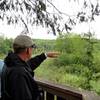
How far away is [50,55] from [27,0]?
12.2 ft

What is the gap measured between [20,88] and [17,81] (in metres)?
0.05

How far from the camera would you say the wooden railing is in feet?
9.85

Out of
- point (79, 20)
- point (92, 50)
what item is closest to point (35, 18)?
point (79, 20)

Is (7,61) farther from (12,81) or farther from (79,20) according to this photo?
(79,20)

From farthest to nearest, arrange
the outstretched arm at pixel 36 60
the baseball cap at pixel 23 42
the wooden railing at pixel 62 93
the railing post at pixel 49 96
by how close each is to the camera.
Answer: the railing post at pixel 49 96, the outstretched arm at pixel 36 60, the wooden railing at pixel 62 93, the baseball cap at pixel 23 42

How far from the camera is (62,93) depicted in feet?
11.7

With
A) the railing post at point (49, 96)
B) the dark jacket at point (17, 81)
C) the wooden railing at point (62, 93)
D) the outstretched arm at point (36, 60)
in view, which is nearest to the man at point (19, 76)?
the dark jacket at point (17, 81)

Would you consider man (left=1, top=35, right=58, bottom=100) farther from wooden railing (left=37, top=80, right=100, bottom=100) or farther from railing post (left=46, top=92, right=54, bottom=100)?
railing post (left=46, top=92, right=54, bottom=100)

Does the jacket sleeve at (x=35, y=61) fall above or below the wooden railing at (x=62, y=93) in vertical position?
above

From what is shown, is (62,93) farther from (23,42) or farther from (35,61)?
(23,42)

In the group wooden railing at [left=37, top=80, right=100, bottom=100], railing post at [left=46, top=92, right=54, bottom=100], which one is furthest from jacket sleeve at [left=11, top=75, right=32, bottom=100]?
railing post at [left=46, top=92, right=54, bottom=100]

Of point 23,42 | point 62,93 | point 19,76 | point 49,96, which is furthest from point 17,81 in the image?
point 49,96

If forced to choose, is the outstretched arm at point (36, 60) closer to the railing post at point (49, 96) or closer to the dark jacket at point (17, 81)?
the railing post at point (49, 96)

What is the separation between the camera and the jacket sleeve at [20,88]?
2693 millimetres
